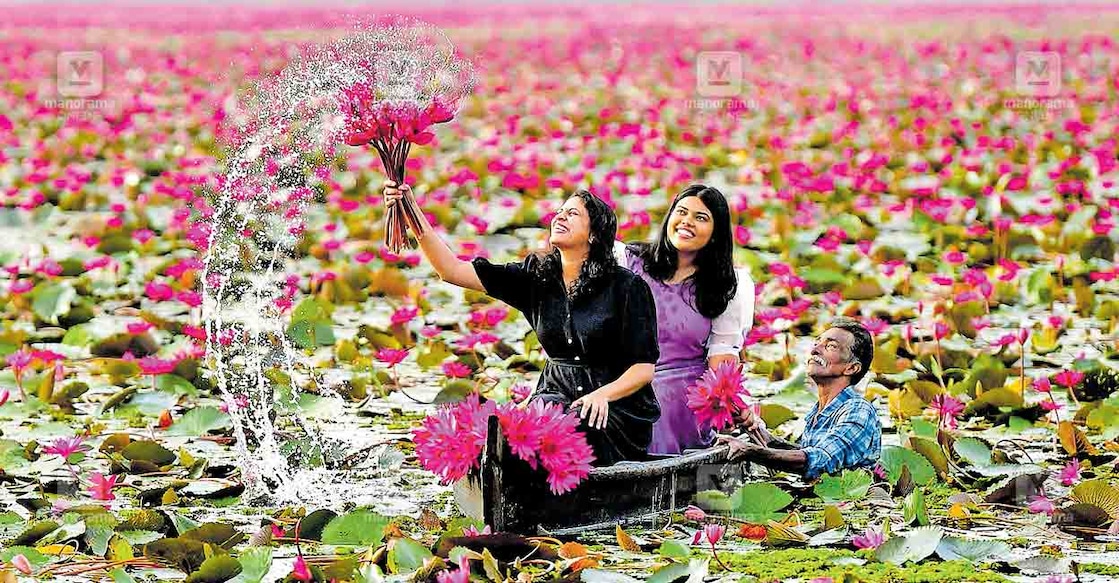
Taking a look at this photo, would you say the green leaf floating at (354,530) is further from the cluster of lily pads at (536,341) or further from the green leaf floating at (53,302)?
the green leaf floating at (53,302)

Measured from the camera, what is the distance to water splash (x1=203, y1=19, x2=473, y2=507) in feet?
12.8

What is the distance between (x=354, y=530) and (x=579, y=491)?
486 millimetres

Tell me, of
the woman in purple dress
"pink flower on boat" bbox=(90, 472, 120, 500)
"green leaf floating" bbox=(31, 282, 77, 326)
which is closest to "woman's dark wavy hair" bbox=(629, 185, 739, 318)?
the woman in purple dress

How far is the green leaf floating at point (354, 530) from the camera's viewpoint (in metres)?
3.67

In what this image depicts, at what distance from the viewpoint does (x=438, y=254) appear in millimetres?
3959

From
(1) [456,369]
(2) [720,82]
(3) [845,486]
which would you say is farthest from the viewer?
(2) [720,82]

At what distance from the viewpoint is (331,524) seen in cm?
370

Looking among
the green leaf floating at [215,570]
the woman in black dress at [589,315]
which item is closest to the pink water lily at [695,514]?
the woman in black dress at [589,315]

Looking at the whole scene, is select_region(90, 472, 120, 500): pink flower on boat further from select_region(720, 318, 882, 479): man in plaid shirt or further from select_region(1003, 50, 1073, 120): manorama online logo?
select_region(1003, 50, 1073, 120): manorama online logo

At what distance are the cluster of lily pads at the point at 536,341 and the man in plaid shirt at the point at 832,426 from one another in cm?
9

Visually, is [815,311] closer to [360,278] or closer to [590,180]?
[360,278]

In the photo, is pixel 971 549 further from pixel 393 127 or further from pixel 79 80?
pixel 79 80

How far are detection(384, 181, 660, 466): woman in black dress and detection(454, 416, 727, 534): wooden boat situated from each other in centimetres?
9

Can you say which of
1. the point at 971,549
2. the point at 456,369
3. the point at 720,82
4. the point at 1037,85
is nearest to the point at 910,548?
the point at 971,549
